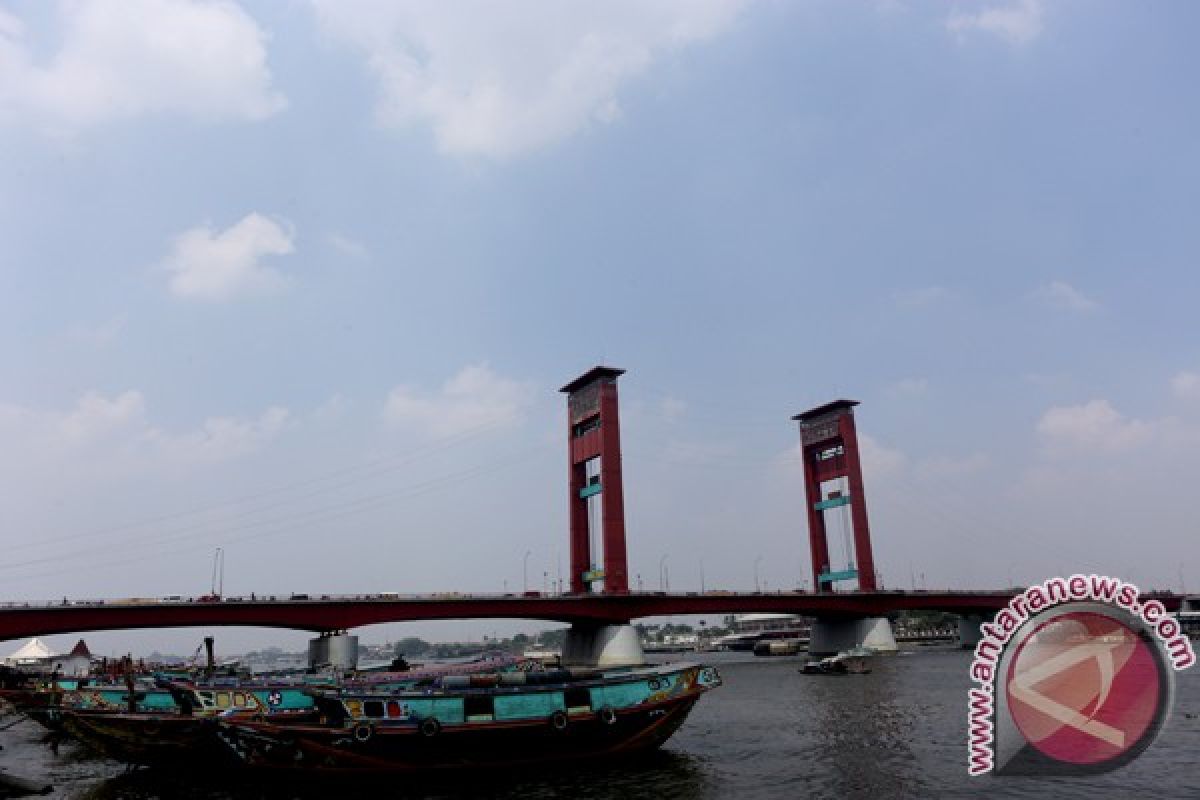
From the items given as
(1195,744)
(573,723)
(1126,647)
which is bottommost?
(1195,744)

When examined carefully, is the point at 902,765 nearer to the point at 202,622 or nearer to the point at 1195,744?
the point at 1195,744

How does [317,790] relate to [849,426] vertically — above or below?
below

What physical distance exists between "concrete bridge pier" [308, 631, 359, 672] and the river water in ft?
122

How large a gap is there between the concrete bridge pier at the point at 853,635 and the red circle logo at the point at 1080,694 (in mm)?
64005

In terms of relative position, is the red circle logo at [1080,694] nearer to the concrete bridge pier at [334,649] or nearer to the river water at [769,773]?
the river water at [769,773]

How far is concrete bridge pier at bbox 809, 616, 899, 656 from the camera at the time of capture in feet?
364

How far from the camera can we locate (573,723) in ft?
97.2

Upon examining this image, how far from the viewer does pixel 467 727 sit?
28344mm

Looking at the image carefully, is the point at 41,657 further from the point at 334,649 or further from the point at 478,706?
the point at 478,706

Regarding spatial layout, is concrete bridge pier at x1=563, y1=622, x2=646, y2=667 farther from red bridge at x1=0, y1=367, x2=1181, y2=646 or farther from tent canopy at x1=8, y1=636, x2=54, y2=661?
tent canopy at x1=8, y1=636, x2=54, y2=661

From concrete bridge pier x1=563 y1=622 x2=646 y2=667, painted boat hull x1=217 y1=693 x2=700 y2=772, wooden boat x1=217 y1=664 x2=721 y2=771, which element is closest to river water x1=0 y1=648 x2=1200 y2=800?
painted boat hull x1=217 y1=693 x2=700 y2=772

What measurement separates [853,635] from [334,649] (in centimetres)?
6630

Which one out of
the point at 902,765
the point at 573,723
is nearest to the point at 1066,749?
the point at 902,765

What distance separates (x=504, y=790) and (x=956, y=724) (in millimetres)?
22508
